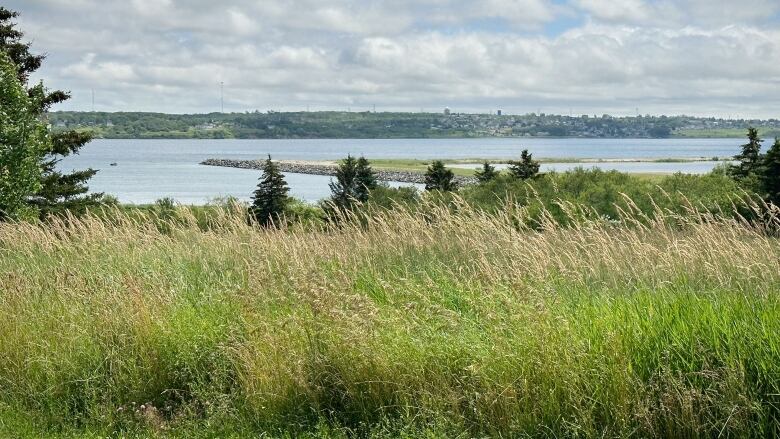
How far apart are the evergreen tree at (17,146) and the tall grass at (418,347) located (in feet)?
46.9

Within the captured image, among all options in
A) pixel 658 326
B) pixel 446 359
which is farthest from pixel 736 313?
pixel 446 359

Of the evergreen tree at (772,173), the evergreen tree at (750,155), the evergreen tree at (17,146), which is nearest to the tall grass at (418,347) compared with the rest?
the evergreen tree at (17,146)

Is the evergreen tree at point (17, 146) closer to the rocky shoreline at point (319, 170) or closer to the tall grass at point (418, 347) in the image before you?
the tall grass at point (418, 347)

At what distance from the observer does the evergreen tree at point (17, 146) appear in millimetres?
22203

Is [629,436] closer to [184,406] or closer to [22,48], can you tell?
[184,406]

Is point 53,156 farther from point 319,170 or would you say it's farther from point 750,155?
point 319,170

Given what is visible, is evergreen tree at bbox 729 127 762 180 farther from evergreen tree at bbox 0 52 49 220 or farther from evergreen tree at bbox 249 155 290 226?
evergreen tree at bbox 0 52 49 220

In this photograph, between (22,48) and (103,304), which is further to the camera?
(22,48)

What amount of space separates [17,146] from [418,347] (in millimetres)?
19183

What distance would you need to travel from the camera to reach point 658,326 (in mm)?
6211

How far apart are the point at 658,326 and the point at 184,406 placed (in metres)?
4.00

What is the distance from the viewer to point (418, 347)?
665 centimetres

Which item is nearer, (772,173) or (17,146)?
(17,146)

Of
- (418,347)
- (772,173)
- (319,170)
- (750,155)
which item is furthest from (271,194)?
(319,170)
